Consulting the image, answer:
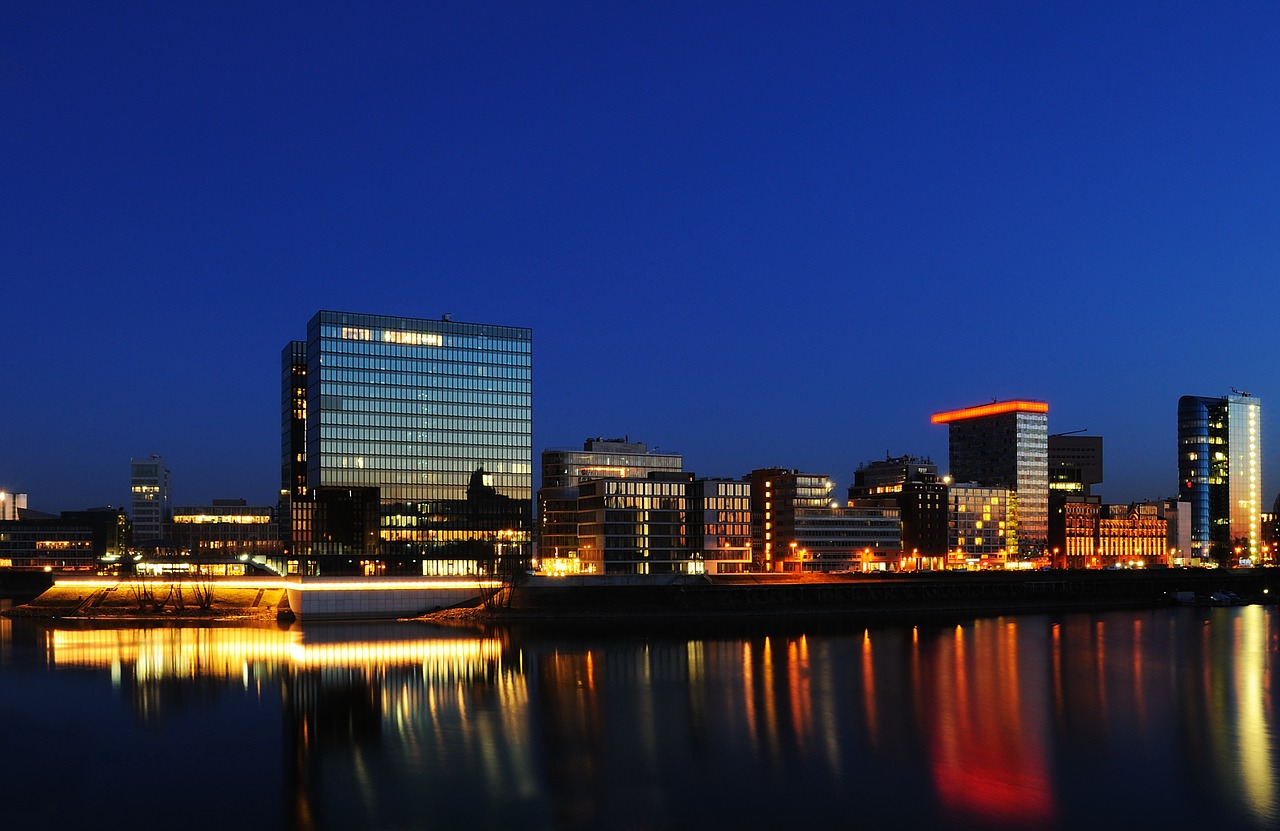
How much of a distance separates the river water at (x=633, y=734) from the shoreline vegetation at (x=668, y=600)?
2368 cm

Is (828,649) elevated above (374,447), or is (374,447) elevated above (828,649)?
(374,447)

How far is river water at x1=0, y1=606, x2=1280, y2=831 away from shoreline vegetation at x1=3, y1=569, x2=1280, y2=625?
2368 centimetres

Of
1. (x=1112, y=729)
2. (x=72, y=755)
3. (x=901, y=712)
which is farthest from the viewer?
(x=901, y=712)

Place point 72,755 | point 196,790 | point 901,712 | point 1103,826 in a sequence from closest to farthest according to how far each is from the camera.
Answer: point 1103,826, point 196,790, point 72,755, point 901,712

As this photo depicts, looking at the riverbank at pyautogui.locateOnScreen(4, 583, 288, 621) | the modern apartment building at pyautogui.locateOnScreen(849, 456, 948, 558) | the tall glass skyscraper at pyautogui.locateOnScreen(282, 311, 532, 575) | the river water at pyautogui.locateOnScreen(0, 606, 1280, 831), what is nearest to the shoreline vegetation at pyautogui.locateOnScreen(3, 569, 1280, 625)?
the riverbank at pyautogui.locateOnScreen(4, 583, 288, 621)

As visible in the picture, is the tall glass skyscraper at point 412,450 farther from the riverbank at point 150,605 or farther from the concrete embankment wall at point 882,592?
the concrete embankment wall at point 882,592

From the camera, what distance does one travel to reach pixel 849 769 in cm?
4891

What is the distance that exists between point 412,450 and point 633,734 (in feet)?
314

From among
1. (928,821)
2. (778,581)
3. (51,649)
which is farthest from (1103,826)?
(778,581)

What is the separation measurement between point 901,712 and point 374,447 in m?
96.6

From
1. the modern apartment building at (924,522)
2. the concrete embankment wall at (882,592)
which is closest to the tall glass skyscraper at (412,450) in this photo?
the concrete embankment wall at (882,592)

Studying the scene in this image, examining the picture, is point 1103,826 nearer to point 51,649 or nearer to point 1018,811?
point 1018,811

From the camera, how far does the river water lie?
140 feet

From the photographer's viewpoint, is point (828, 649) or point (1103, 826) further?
point (828, 649)
